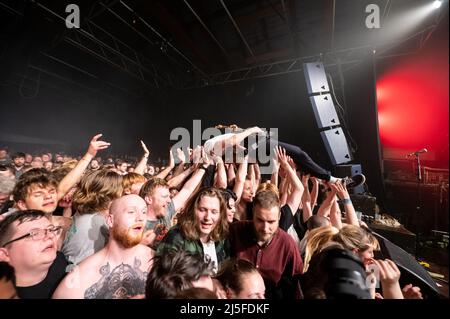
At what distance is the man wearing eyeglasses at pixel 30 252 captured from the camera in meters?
1.00

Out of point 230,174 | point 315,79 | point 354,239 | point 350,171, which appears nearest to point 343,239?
point 354,239

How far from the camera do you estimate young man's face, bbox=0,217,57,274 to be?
100cm

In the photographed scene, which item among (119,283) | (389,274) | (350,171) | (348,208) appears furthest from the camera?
(350,171)

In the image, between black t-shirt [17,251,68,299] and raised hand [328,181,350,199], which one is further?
raised hand [328,181,350,199]

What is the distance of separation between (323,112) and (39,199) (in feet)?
14.9

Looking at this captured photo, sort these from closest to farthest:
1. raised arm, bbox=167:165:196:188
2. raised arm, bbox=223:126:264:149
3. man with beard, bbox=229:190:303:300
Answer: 1. man with beard, bbox=229:190:303:300
2. raised arm, bbox=167:165:196:188
3. raised arm, bbox=223:126:264:149

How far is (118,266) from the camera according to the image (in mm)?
1147

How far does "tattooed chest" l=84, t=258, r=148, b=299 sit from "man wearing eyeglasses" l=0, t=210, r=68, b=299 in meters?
0.23

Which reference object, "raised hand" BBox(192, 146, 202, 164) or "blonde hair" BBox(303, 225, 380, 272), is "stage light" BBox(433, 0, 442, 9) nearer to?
"blonde hair" BBox(303, 225, 380, 272)

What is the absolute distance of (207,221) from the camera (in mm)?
1555

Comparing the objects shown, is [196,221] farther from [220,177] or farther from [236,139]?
[236,139]

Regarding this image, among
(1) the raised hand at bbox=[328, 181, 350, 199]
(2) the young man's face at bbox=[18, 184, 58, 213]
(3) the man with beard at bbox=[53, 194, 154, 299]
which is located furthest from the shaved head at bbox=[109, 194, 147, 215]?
(1) the raised hand at bbox=[328, 181, 350, 199]
